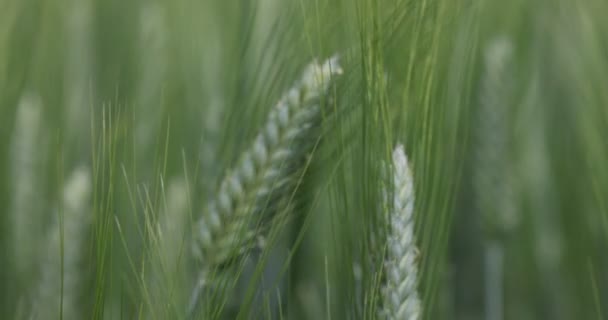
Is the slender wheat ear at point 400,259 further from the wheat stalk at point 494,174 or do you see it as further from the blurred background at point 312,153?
the wheat stalk at point 494,174

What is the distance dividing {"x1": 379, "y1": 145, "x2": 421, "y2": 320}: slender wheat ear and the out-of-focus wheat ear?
399 millimetres

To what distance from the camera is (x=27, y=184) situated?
98 centimetres

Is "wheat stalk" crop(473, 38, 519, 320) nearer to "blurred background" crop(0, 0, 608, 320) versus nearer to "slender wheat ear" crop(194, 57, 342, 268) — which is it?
"blurred background" crop(0, 0, 608, 320)

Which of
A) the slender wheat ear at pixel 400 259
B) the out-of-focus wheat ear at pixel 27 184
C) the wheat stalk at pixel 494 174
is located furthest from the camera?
the wheat stalk at pixel 494 174

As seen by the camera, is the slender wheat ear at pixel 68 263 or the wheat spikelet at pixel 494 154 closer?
the slender wheat ear at pixel 68 263

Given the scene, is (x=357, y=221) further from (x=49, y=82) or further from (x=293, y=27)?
(x=49, y=82)

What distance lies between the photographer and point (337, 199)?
813 millimetres

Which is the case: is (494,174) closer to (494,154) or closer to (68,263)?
(494,154)

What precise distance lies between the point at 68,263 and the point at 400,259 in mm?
307

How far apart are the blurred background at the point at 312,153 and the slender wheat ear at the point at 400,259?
19 mm

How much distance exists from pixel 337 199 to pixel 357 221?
4cm

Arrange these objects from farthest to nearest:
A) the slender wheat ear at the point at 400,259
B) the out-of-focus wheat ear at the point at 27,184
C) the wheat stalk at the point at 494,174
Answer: the wheat stalk at the point at 494,174 → the out-of-focus wheat ear at the point at 27,184 → the slender wheat ear at the point at 400,259

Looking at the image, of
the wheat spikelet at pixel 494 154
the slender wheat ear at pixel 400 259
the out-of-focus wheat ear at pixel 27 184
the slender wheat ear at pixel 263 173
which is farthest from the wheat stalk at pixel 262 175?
the wheat spikelet at pixel 494 154

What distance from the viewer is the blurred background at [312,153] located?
755 mm
